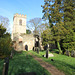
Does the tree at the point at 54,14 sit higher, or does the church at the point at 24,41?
the tree at the point at 54,14

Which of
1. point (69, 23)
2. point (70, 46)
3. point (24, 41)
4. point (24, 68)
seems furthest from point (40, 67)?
point (24, 41)

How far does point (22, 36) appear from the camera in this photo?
20.1 m

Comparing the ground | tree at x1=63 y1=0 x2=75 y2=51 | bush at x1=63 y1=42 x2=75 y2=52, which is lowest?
the ground

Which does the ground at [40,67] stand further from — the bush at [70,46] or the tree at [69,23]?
the tree at [69,23]

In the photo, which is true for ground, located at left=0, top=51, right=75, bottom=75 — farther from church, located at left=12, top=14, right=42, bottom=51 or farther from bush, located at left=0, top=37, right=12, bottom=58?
church, located at left=12, top=14, right=42, bottom=51

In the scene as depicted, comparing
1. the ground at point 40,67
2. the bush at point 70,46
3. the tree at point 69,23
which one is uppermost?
the tree at point 69,23

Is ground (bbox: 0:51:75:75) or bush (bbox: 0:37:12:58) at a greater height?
bush (bbox: 0:37:12:58)

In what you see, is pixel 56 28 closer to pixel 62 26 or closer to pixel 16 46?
pixel 62 26

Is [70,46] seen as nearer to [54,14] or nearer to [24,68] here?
[54,14]

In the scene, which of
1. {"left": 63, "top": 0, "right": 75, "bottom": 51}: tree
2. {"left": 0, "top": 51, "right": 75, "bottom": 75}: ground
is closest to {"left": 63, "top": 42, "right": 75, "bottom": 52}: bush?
{"left": 63, "top": 0, "right": 75, "bottom": 51}: tree

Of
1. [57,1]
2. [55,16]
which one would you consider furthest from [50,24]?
[57,1]

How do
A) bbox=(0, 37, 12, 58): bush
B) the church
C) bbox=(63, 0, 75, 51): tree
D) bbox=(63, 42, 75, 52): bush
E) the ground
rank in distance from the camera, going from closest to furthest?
the ground, bbox=(0, 37, 12, 58): bush, bbox=(63, 42, 75, 52): bush, bbox=(63, 0, 75, 51): tree, the church

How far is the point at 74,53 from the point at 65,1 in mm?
9534

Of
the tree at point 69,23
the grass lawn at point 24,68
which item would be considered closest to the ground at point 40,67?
the grass lawn at point 24,68
